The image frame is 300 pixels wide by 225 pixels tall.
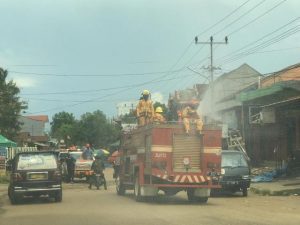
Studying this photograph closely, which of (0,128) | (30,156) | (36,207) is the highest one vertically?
(0,128)

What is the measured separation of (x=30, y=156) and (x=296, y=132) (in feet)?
62.1

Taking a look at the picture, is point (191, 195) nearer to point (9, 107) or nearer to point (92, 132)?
point (9, 107)

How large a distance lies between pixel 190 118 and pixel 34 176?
18.0 ft

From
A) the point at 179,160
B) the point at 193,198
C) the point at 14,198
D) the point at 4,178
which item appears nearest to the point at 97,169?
the point at 14,198

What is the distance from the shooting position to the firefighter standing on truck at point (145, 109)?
2144 centimetres

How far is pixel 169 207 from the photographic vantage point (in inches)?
693

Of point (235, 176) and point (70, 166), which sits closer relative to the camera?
point (235, 176)

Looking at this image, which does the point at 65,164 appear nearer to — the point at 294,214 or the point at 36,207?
the point at 36,207

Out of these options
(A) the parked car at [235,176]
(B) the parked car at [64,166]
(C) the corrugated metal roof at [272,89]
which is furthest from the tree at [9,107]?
(A) the parked car at [235,176]

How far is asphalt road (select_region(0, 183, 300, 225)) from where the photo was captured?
13898mm

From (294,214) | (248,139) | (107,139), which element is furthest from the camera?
(107,139)

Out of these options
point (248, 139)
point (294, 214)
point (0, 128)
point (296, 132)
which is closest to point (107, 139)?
point (0, 128)

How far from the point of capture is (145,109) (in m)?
21.5

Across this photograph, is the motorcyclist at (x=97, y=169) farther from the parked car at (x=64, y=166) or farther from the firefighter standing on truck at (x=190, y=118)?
the firefighter standing on truck at (x=190, y=118)
